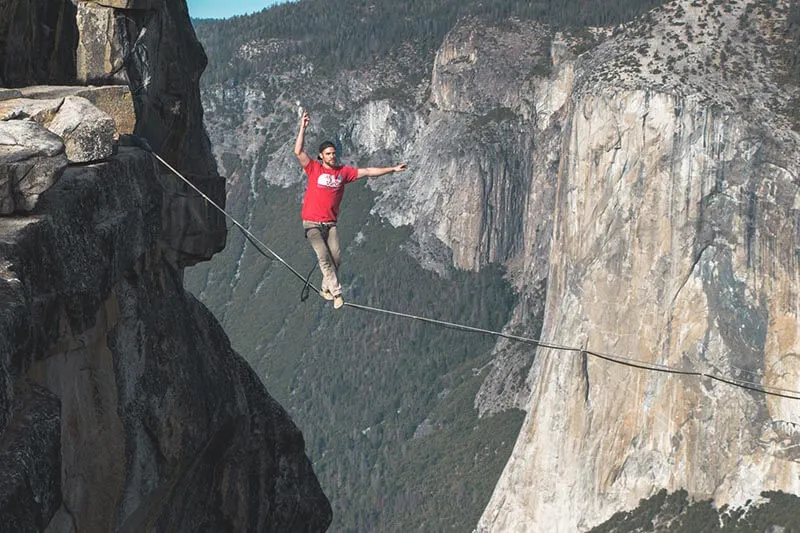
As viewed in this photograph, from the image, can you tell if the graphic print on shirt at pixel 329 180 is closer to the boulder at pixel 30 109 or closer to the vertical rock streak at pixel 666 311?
the boulder at pixel 30 109

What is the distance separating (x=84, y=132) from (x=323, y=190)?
5.88 meters

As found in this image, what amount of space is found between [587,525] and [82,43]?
9612 centimetres

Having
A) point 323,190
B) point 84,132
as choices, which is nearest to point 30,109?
point 84,132

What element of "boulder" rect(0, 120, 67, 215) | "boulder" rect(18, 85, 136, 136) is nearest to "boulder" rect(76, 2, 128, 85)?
"boulder" rect(18, 85, 136, 136)

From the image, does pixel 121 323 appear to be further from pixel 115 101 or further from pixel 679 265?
pixel 679 265

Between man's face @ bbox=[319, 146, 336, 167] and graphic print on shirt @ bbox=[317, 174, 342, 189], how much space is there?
0.24 metres

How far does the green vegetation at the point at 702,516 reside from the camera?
99.4 meters

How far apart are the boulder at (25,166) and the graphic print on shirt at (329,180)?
7.25 meters

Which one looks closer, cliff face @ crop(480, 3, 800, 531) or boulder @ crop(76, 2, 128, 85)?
boulder @ crop(76, 2, 128, 85)

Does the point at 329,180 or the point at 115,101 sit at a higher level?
the point at 115,101

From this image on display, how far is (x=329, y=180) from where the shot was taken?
84.2 feet

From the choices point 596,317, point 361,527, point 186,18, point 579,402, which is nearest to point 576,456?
point 579,402

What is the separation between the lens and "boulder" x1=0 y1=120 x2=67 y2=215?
59.9 ft

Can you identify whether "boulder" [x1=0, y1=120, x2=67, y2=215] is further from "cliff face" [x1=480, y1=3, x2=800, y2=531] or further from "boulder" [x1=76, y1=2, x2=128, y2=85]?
"cliff face" [x1=480, y1=3, x2=800, y2=531]
